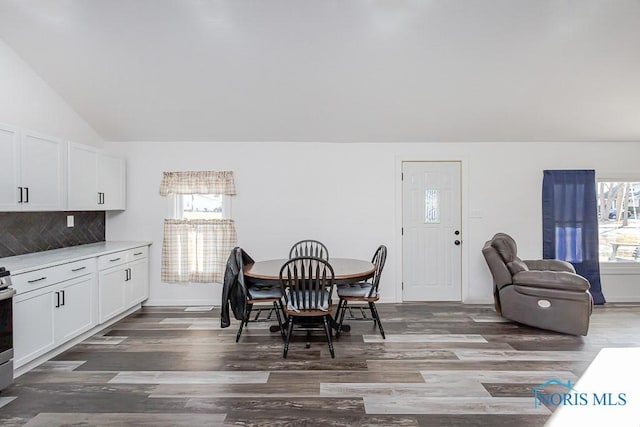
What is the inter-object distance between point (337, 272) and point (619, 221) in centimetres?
433

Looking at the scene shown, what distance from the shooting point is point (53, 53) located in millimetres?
3439

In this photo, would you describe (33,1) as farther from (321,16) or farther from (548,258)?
(548,258)

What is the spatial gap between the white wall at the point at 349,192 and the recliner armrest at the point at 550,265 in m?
0.45

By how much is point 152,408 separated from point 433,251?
380 centimetres

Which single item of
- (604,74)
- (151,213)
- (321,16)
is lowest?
(151,213)

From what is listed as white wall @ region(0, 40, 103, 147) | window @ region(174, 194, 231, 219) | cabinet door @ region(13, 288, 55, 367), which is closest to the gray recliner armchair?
window @ region(174, 194, 231, 219)

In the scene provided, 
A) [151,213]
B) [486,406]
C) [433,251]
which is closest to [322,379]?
[486,406]

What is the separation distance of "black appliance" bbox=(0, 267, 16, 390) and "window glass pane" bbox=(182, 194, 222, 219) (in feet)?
8.18

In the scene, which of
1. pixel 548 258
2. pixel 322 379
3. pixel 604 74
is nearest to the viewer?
pixel 322 379

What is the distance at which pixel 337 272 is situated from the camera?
356cm

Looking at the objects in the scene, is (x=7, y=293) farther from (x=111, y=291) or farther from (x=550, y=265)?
(x=550, y=265)

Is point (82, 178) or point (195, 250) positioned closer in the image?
point (82, 178)

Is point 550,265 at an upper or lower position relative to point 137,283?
upper

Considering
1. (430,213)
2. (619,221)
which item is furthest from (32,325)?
(619,221)
